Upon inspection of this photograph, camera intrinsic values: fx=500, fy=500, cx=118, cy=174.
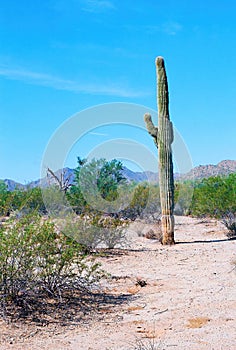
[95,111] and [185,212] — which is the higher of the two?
[95,111]

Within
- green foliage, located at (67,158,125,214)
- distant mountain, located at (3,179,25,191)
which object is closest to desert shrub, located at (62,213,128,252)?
distant mountain, located at (3,179,25,191)

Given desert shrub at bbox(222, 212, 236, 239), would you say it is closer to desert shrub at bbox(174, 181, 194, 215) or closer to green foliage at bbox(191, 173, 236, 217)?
green foliage at bbox(191, 173, 236, 217)

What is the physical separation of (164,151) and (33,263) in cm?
759

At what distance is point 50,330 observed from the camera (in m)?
5.88

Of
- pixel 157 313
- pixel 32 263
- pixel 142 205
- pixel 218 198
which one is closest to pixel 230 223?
pixel 218 198

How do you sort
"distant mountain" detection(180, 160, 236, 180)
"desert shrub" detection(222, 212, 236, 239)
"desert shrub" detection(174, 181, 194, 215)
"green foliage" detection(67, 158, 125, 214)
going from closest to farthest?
"desert shrub" detection(222, 212, 236, 239)
"green foliage" detection(67, 158, 125, 214)
"desert shrub" detection(174, 181, 194, 215)
"distant mountain" detection(180, 160, 236, 180)

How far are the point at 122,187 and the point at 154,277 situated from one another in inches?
486

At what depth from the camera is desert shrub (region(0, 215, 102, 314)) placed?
249 inches

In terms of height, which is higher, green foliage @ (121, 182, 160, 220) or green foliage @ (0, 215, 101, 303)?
green foliage @ (121, 182, 160, 220)

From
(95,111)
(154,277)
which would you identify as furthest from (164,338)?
(95,111)

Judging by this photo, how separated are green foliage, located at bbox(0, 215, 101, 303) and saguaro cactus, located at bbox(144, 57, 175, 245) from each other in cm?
634

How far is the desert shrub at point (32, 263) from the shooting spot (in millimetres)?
6324

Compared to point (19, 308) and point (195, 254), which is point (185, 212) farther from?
point (19, 308)

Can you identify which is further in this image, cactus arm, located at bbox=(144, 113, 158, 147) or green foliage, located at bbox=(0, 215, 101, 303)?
cactus arm, located at bbox=(144, 113, 158, 147)
